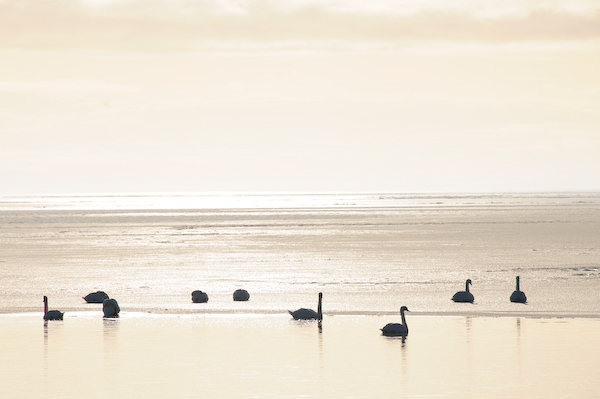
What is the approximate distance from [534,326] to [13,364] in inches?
643

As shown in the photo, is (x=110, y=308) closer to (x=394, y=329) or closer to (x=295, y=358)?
(x=295, y=358)

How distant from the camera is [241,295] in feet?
109

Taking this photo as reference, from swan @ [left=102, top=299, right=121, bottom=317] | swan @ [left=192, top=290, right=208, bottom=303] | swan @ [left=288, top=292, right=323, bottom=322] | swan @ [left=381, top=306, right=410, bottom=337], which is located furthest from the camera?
swan @ [left=192, top=290, right=208, bottom=303]

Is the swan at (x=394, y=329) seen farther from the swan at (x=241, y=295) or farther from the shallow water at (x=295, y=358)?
the swan at (x=241, y=295)

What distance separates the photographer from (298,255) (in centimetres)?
5406

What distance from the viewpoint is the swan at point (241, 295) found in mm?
33125

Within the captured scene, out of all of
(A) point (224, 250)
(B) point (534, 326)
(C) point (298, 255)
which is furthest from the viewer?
(A) point (224, 250)

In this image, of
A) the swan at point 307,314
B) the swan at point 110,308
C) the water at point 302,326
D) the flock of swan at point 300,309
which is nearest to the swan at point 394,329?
the flock of swan at point 300,309

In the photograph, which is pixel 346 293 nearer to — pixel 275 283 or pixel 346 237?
pixel 275 283

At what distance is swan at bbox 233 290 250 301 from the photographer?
33.1 meters

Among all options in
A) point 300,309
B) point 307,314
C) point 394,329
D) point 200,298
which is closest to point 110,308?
point 200,298

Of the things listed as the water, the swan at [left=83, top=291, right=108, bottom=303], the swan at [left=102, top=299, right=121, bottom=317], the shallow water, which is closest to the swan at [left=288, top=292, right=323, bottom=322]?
the shallow water

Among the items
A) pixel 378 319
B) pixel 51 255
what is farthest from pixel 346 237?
pixel 378 319

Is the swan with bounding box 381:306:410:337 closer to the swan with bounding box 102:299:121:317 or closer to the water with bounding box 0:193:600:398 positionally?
the water with bounding box 0:193:600:398
